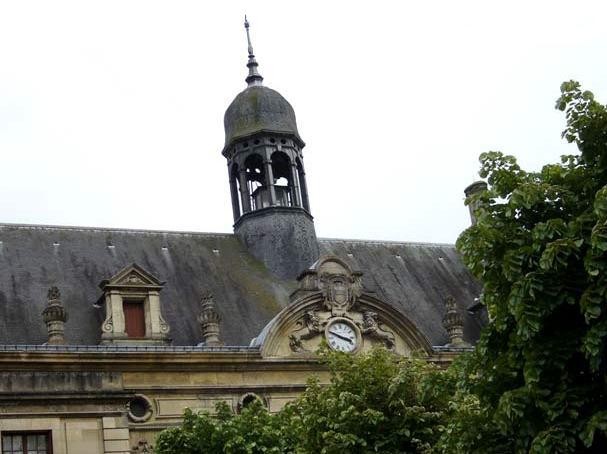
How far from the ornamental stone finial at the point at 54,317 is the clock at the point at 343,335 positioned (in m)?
8.09

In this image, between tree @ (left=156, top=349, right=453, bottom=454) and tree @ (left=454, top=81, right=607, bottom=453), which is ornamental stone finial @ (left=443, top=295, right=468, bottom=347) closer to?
tree @ (left=156, top=349, right=453, bottom=454)

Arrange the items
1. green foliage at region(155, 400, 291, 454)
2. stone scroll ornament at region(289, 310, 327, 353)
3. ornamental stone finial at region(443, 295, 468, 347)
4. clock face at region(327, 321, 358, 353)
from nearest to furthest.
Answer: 1. green foliage at region(155, 400, 291, 454)
2. stone scroll ornament at region(289, 310, 327, 353)
3. clock face at region(327, 321, 358, 353)
4. ornamental stone finial at region(443, 295, 468, 347)

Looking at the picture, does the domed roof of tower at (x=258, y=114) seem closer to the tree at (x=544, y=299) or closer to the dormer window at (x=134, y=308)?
the dormer window at (x=134, y=308)

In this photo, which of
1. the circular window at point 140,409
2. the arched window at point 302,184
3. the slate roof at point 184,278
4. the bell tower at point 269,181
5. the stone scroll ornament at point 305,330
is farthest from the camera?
the arched window at point 302,184

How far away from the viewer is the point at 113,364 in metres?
31.5

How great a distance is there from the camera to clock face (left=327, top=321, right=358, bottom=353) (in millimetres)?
34938

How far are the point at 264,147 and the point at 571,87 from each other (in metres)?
23.1

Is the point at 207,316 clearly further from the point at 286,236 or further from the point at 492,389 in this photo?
the point at 492,389

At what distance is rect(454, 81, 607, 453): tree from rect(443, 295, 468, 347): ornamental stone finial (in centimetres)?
1929

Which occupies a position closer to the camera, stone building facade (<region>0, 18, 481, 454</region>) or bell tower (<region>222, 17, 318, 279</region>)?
stone building facade (<region>0, 18, 481, 454</region>)

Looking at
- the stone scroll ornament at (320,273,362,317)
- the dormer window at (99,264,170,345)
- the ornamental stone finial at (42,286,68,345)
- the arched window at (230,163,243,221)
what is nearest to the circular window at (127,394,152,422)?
the dormer window at (99,264,170,345)

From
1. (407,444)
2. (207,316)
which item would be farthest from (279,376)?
(407,444)

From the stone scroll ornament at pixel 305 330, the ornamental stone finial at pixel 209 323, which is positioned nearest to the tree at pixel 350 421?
the ornamental stone finial at pixel 209 323

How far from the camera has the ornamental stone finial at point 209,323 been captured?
33.6m
